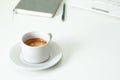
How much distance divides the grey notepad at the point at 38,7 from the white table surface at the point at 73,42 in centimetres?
2

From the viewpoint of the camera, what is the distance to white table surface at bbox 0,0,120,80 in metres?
0.82

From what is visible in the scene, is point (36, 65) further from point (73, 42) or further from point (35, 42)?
point (73, 42)

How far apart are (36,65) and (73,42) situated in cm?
19

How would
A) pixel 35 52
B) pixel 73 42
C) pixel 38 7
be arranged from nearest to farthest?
pixel 35 52 → pixel 73 42 → pixel 38 7

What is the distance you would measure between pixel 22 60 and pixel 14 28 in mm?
207

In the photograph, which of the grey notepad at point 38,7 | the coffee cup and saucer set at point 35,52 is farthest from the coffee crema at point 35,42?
the grey notepad at point 38,7

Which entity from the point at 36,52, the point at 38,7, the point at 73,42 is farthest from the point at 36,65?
the point at 38,7

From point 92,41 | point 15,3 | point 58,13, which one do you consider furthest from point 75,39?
point 15,3

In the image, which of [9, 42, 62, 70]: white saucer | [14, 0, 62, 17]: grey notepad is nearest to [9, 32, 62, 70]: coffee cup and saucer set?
[9, 42, 62, 70]: white saucer

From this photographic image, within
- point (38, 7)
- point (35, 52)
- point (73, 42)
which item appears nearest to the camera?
point (35, 52)

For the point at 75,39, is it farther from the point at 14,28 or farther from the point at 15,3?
the point at 15,3

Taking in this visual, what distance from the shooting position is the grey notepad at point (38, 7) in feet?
3.49

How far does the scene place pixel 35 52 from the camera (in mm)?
806

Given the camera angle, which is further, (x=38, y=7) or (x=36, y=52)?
(x=38, y=7)
